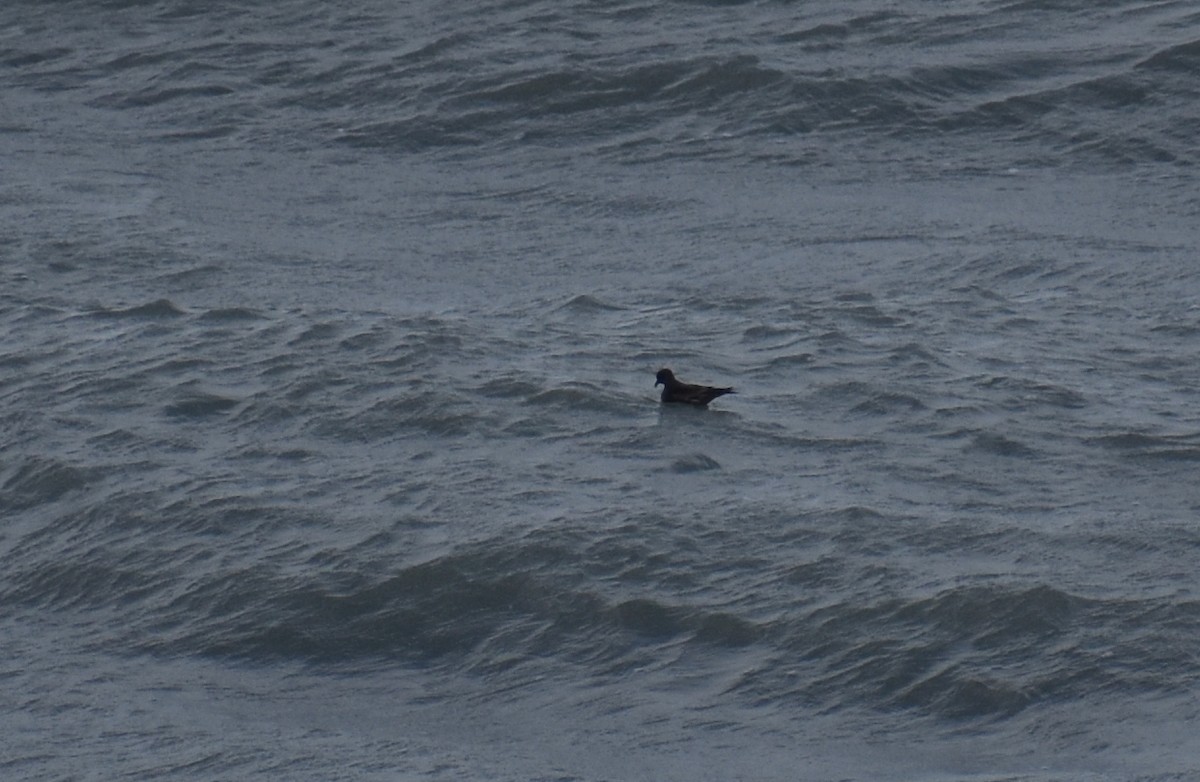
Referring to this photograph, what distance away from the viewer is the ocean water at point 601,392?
7.52m

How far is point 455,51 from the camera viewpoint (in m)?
15.2

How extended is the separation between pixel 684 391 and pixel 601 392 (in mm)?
579

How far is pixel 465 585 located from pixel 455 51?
7519 mm

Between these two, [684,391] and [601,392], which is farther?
[601,392]

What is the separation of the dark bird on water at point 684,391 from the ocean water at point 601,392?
0.11 m

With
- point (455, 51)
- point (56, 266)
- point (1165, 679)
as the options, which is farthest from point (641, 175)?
point (1165, 679)

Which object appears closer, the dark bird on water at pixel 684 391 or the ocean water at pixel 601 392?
the ocean water at pixel 601 392

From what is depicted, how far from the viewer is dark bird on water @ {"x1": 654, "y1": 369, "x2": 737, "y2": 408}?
9836 mm

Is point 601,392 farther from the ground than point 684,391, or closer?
closer

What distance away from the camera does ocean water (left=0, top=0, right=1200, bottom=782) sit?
296 inches

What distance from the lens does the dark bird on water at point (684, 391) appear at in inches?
387

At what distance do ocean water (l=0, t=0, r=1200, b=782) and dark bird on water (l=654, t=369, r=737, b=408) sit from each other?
0.34ft

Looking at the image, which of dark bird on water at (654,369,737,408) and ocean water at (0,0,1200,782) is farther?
dark bird on water at (654,369,737,408)

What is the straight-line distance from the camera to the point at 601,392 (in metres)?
10.3
